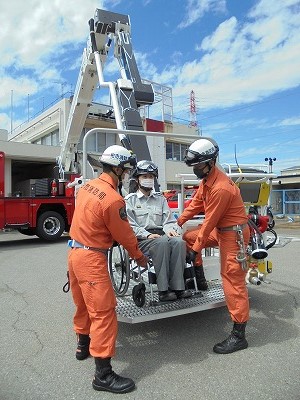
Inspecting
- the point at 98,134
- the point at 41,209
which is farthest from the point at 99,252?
the point at 98,134

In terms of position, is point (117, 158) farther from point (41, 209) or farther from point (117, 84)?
point (41, 209)

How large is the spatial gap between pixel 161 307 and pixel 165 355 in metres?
0.47

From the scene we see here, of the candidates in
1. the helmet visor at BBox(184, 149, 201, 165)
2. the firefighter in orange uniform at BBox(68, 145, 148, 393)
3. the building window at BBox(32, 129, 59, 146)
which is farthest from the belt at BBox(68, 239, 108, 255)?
the building window at BBox(32, 129, 59, 146)

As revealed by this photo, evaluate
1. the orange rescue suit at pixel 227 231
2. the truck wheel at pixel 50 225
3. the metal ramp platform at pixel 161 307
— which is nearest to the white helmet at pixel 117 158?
the orange rescue suit at pixel 227 231

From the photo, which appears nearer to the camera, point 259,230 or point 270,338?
point 270,338

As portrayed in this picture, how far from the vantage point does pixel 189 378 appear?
3.20 metres

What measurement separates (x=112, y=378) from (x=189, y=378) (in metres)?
0.64

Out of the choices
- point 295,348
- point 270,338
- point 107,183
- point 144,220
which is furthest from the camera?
point 144,220

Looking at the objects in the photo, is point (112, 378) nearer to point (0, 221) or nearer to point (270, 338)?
point (270, 338)

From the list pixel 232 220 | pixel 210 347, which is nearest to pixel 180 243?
pixel 232 220

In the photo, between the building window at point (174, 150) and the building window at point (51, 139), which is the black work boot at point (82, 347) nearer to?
the building window at point (51, 139)

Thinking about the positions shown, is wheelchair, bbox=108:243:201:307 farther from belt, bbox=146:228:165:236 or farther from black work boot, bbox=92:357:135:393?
black work boot, bbox=92:357:135:393

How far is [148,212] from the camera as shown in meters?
4.68

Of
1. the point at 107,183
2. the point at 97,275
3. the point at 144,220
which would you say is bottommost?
the point at 97,275
